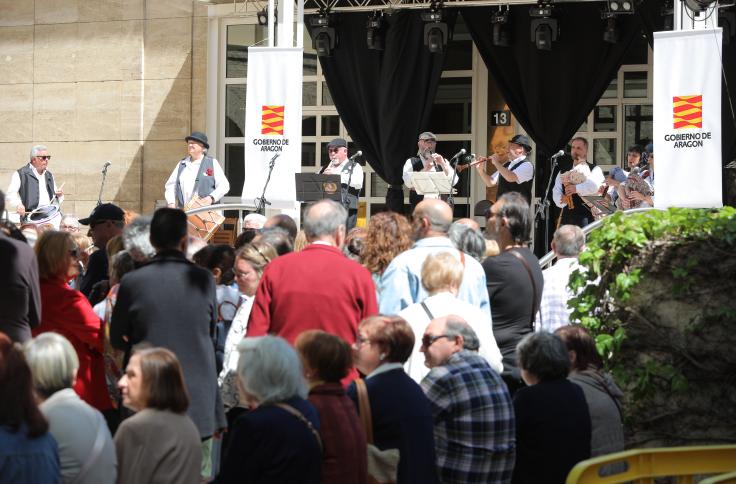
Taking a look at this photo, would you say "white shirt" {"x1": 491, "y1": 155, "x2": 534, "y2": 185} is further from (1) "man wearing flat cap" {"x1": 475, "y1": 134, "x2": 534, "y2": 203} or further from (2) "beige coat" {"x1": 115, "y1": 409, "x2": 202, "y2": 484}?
(2) "beige coat" {"x1": 115, "y1": 409, "x2": 202, "y2": 484}

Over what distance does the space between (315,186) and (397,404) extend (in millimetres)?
7796

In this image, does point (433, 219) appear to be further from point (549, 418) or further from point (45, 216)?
point (45, 216)

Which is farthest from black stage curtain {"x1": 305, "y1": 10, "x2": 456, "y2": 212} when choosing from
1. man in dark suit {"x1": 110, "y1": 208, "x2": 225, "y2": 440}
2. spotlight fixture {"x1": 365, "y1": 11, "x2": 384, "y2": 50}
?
man in dark suit {"x1": 110, "y1": 208, "x2": 225, "y2": 440}

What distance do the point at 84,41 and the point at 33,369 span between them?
12434 millimetres

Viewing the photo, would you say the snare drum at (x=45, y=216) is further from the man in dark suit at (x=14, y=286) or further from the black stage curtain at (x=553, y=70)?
the man in dark suit at (x=14, y=286)

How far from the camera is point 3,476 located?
3953 millimetres

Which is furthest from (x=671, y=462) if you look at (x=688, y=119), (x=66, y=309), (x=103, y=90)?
(x=103, y=90)

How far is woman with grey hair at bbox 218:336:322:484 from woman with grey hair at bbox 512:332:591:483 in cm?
135

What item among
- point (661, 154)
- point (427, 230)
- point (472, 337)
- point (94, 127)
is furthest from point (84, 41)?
point (472, 337)

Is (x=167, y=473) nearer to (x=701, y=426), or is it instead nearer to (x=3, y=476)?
(x=3, y=476)

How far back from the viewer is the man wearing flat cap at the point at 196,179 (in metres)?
14.0

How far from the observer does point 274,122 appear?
39.0ft

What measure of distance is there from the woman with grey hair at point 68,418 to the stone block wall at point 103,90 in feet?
37.9

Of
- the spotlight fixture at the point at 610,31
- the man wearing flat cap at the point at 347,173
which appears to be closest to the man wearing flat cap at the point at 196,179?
the man wearing flat cap at the point at 347,173
